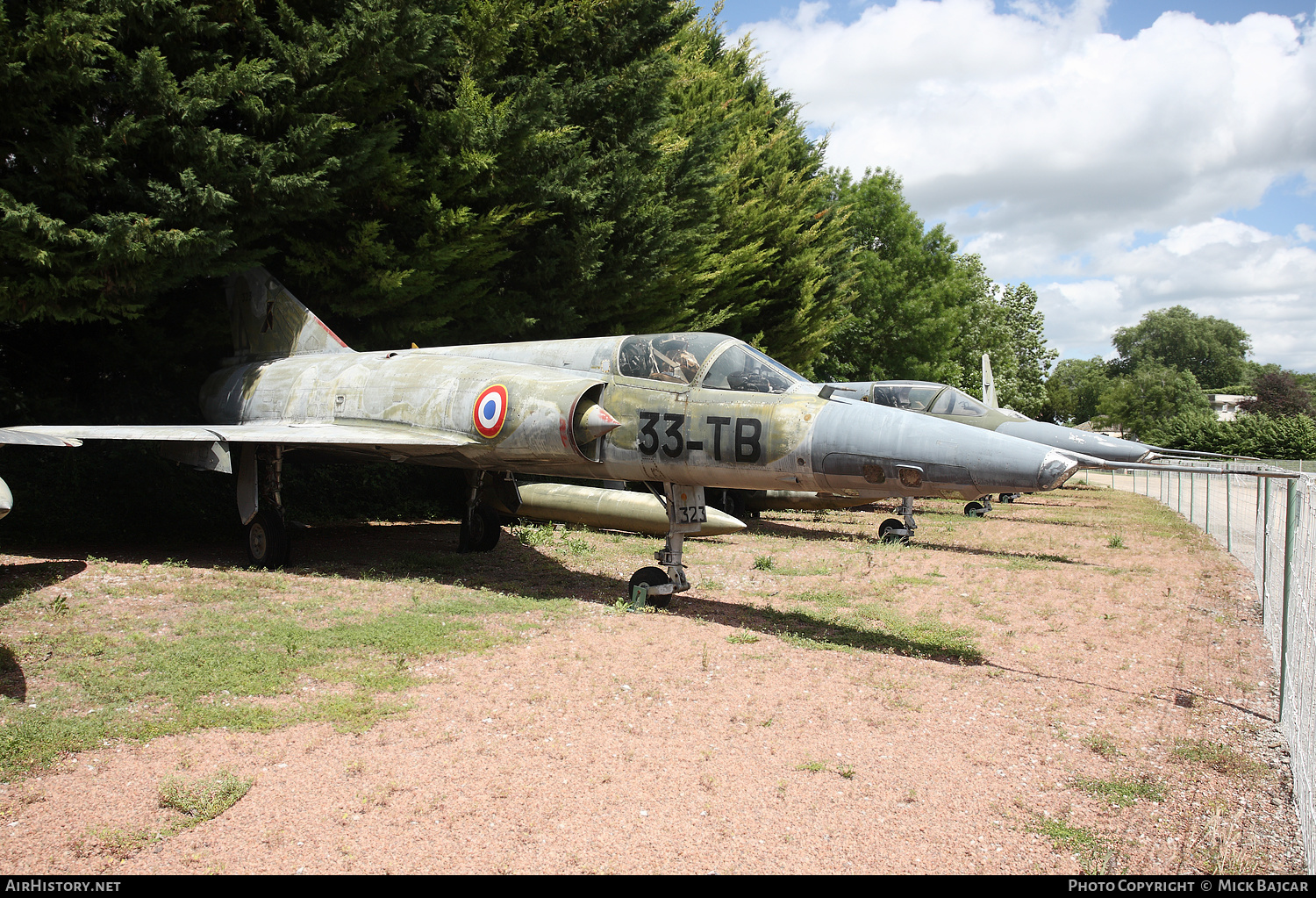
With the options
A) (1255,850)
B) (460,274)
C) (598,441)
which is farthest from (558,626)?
(460,274)

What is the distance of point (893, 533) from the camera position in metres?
14.9

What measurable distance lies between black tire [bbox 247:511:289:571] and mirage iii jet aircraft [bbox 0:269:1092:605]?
2 centimetres

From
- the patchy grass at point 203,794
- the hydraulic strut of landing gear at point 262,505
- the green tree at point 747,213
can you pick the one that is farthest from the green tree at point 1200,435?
the patchy grass at point 203,794

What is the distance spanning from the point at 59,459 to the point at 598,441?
10173mm

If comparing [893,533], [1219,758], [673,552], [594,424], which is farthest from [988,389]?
[1219,758]

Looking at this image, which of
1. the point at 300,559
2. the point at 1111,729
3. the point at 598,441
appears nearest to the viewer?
the point at 1111,729

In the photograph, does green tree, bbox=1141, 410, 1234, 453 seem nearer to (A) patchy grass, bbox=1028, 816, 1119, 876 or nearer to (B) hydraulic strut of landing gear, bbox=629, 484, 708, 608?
(B) hydraulic strut of landing gear, bbox=629, 484, 708, 608

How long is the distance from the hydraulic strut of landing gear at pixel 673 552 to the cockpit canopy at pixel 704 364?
116 cm

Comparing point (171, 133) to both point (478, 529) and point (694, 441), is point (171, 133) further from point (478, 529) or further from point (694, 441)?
point (694, 441)

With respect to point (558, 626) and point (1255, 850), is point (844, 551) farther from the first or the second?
point (1255, 850)

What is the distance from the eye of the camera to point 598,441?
8453mm

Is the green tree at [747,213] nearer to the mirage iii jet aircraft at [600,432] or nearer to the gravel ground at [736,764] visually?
the mirage iii jet aircraft at [600,432]

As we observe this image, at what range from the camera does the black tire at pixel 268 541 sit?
9945 millimetres

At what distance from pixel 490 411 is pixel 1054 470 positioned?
559 cm
